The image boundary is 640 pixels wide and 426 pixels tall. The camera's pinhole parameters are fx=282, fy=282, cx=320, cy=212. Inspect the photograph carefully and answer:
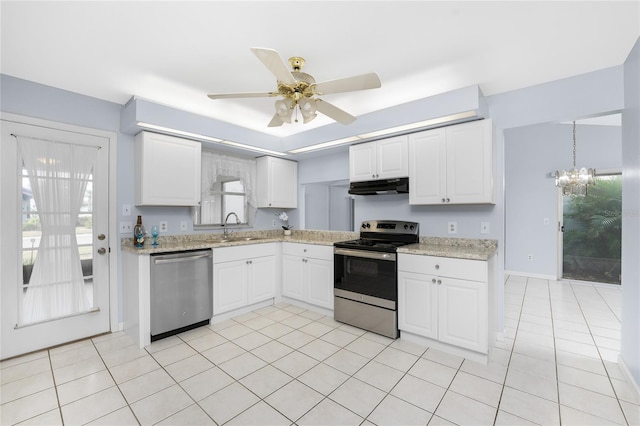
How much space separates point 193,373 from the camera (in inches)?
87.7

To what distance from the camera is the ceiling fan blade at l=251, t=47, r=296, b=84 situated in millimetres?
1537

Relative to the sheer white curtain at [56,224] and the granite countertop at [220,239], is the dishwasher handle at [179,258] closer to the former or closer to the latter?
the granite countertop at [220,239]

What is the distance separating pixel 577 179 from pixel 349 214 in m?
3.76

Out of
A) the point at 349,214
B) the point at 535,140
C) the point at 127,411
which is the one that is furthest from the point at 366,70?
the point at 535,140

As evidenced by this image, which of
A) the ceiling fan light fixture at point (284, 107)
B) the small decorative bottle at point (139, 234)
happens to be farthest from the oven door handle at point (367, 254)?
the small decorative bottle at point (139, 234)

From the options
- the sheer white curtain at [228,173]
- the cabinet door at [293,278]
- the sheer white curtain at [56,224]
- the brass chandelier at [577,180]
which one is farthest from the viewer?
the brass chandelier at [577,180]

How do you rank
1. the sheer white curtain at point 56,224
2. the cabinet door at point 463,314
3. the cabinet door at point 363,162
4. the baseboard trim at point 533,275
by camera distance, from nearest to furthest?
the cabinet door at point 463,314 → the sheer white curtain at point 56,224 → the cabinet door at point 363,162 → the baseboard trim at point 533,275

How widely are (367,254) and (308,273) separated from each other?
969 mm

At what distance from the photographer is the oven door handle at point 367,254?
281cm

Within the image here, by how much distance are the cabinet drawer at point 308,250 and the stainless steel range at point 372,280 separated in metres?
0.19

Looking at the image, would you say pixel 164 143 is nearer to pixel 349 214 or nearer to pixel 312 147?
pixel 312 147

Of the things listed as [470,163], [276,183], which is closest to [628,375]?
[470,163]

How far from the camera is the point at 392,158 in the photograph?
10.6 ft

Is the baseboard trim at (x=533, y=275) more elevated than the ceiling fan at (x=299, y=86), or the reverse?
the ceiling fan at (x=299, y=86)
